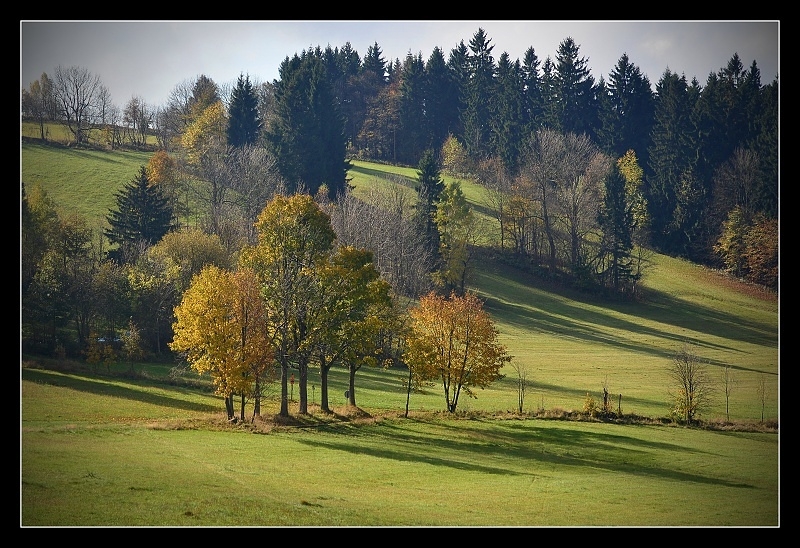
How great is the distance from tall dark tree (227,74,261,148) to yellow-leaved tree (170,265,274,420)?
7135 cm

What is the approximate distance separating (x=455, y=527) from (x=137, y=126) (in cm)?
10961

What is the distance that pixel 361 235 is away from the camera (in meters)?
80.1

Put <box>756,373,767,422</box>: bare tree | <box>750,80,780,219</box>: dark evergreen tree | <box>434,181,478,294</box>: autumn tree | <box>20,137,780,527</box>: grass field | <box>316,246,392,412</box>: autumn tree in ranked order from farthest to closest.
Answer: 1. <box>434,181,478,294</box>: autumn tree
2. <box>750,80,780,219</box>: dark evergreen tree
3. <box>756,373,767,422</box>: bare tree
4. <box>316,246,392,412</box>: autumn tree
5. <box>20,137,780,527</box>: grass field

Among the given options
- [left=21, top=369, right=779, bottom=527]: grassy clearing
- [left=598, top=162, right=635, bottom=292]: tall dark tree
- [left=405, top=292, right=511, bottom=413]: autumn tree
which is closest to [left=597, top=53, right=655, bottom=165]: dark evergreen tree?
[left=598, top=162, right=635, bottom=292]: tall dark tree

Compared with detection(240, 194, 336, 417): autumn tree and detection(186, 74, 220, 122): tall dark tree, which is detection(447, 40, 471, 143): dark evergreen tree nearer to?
detection(186, 74, 220, 122): tall dark tree

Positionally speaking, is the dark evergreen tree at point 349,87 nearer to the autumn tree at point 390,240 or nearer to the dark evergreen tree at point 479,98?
the dark evergreen tree at point 479,98

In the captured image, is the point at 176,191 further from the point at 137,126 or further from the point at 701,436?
the point at 701,436

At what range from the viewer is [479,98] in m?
140

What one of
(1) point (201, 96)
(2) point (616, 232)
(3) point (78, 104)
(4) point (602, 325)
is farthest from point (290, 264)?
(1) point (201, 96)

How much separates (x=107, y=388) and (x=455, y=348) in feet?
70.3

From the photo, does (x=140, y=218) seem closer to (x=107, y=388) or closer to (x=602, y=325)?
(x=107, y=388)

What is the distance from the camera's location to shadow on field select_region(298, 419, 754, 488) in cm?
3831
